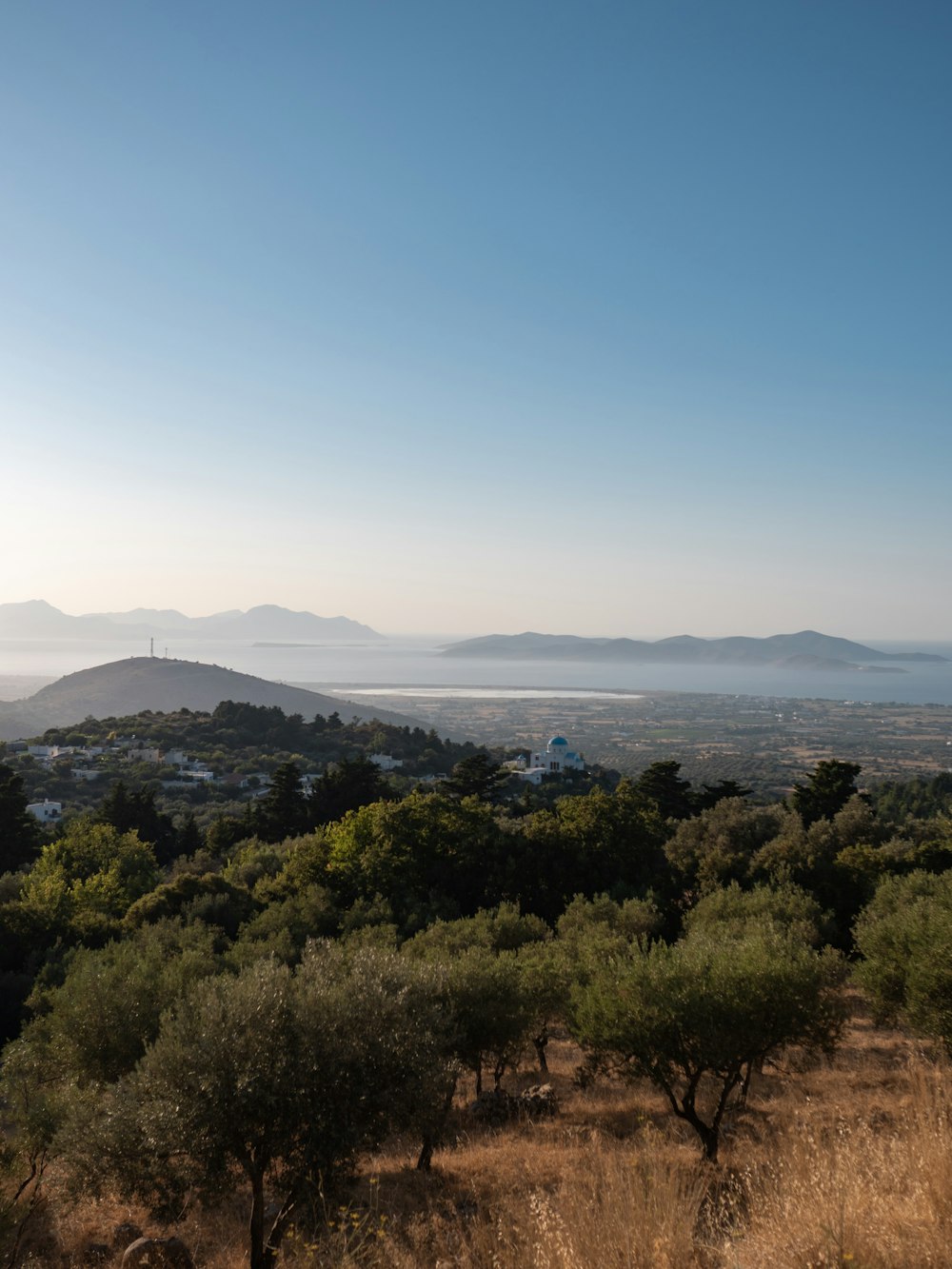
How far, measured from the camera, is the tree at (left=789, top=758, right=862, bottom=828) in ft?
140

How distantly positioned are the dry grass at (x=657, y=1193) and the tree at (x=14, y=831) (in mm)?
38426

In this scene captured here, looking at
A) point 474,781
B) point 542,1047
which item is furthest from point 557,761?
point 542,1047

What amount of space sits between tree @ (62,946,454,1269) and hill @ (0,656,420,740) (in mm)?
151537

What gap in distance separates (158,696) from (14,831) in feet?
476

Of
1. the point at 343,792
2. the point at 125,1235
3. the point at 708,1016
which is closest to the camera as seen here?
the point at 708,1016

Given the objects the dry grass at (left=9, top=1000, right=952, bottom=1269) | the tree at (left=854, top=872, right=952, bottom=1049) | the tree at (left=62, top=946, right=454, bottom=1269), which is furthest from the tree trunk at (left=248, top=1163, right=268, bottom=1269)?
the tree at (left=854, top=872, right=952, bottom=1049)

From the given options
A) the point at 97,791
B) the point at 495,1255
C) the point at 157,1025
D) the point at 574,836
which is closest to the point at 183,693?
the point at 97,791

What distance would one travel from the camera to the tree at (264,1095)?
29.4 feet

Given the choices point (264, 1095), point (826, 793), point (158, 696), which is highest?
point (264, 1095)

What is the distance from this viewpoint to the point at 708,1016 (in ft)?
36.3

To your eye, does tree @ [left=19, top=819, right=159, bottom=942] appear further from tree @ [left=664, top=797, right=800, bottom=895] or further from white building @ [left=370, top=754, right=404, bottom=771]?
white building @ [left=370, top=754, right=404, bottom=771]

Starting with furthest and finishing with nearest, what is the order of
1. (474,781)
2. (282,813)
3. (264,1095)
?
1. (474,781)
2. (282,813)
3. (264,1095)

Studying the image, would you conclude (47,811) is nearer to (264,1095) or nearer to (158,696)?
(264,1095)

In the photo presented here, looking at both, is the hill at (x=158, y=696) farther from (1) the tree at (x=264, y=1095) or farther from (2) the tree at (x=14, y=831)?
(1) the tree at (x=264, y=1095)
